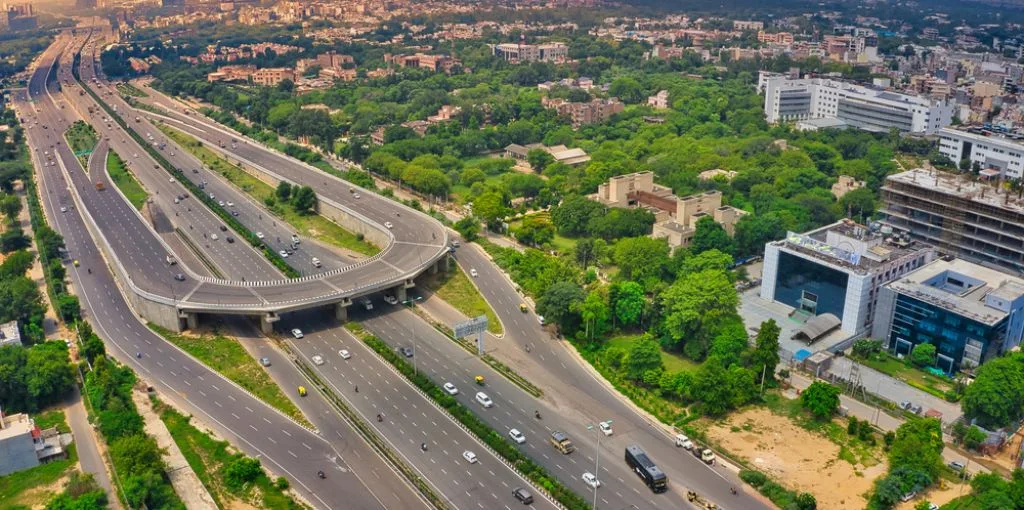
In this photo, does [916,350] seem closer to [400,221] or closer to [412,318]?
[412,318]

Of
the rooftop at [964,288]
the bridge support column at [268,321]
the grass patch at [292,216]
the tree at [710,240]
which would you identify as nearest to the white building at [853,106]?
the tree at [710,240]

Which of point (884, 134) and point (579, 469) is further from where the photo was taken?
point (884, 134)

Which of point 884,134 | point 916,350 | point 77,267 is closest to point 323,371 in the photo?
point 77,267

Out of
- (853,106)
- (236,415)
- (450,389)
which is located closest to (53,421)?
(236,415)

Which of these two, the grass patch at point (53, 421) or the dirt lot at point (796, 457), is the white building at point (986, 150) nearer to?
the dirt lot at point (796, 457)

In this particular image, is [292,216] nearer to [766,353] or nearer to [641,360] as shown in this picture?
[641,360]
